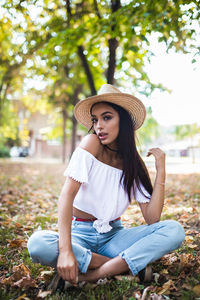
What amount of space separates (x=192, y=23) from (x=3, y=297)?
379cm

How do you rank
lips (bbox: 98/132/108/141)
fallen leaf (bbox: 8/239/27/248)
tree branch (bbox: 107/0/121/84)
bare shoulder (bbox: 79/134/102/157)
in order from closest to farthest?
bare shoulder (bbox: 79/134/102/157), lips (bbox: 98/132/108/141), fallen leaf (bbox: 8/239/27/248), tree branch (bbox: 107/0/121/84)

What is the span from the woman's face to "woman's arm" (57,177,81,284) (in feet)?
1.72

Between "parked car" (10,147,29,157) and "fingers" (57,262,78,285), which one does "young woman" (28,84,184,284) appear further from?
"parked car" (10,147,29,157)

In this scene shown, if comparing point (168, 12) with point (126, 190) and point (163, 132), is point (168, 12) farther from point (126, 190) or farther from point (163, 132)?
point (163, 132)

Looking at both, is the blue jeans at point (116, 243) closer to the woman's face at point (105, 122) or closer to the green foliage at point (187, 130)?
the woman's face at point (105, 122)

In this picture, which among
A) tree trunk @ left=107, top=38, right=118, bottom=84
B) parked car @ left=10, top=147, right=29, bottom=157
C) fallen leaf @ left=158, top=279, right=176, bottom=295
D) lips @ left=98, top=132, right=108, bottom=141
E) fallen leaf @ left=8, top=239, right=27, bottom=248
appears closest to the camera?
fallen leaf @ left=158, top=279, right=176, bottom=295

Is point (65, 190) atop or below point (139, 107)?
below

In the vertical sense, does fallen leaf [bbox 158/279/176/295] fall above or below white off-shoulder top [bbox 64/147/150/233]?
below

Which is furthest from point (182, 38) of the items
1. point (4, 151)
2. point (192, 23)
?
point (4, 151)

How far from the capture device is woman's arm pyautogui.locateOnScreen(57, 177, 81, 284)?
1.70 metres

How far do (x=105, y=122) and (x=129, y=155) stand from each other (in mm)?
423

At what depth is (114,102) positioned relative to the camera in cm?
232

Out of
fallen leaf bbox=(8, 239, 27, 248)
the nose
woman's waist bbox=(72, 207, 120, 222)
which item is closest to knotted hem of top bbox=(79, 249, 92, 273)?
woman's waist bbox=(72, 207, 120, 222)

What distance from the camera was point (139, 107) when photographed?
A: 2.41 meters
